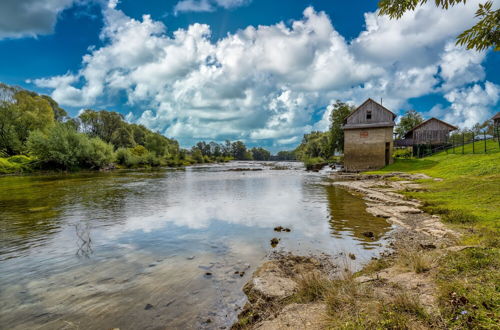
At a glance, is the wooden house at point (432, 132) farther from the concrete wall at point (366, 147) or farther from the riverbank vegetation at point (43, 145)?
the riverbank vegetation at point (43, 145)

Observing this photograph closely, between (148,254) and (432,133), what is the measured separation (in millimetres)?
52145

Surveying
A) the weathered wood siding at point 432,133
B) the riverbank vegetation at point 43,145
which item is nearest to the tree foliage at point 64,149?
the riverbank vegetation at point 43,145

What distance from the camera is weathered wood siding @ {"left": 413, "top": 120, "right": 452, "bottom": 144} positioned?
43906 mm

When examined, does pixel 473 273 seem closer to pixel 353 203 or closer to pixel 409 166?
pixel 353 203

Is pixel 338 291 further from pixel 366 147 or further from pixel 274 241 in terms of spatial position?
pixel 366 147

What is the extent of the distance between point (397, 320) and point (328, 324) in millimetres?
907

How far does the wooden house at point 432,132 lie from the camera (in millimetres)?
43875

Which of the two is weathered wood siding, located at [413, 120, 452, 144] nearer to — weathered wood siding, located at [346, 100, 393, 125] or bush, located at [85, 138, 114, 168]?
weathered wood siding, located at [346, 100, 393, 125]

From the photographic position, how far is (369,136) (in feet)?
124

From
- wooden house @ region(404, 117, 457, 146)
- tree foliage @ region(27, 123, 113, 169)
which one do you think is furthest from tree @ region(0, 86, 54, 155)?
wooden house @ region(404, 117, 457, 146)

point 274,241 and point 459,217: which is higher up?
point 459,217

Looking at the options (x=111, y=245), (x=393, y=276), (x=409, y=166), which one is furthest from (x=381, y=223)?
(x=409, y=166)

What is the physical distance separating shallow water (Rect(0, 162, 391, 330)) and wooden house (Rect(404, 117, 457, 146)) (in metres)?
38.3

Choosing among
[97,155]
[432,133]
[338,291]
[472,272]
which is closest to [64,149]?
[97,155]
